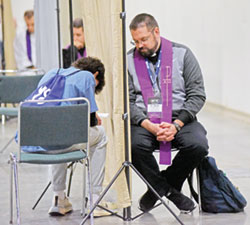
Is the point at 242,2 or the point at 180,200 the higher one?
the point at 242,2

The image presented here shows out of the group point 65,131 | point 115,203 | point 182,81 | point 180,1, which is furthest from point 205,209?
point 180,1

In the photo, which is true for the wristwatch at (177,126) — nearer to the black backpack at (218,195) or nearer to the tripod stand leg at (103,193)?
the black backpack at (218,195)

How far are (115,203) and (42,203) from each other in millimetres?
571

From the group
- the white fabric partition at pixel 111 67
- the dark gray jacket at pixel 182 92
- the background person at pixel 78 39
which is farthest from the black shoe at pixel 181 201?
the background person at pixel 78 39

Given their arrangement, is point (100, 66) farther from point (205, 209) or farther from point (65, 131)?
point (205, 209)

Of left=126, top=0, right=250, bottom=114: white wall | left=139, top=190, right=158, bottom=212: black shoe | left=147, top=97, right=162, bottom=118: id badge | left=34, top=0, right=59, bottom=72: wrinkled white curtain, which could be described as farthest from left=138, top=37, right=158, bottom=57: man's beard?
left=126, top=0, right=250, bottom=114: white wall

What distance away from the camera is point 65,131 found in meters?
3.41

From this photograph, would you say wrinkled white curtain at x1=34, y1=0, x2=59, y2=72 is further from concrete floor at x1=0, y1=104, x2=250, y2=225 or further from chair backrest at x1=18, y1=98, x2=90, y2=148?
chair backrest at x1=18, y1=98, x2=90, y2=148

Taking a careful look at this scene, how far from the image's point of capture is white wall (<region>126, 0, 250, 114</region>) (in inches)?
307

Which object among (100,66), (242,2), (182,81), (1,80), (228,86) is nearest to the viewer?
(100,66)

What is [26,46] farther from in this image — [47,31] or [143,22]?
[143,22]

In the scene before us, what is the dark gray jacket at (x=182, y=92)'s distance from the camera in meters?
3.90

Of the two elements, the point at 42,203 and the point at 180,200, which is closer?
the point at 180,200

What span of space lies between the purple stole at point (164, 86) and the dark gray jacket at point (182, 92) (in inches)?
1.2
